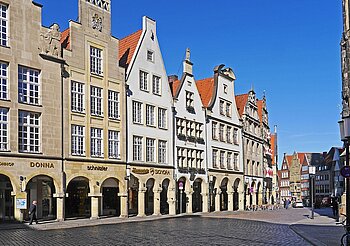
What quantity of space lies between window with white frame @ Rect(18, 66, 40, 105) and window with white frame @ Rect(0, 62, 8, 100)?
982 millimetres

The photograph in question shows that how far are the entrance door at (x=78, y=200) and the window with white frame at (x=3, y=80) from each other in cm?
1058

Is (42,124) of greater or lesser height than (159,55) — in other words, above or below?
below

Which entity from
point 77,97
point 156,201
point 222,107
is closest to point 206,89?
point 222,107

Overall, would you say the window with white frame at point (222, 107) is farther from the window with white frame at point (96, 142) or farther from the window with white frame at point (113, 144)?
the window with white frame at point (96, 142)

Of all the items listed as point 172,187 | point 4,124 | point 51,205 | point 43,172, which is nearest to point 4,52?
point 4,124

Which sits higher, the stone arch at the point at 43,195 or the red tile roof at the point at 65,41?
the red tile roof at the point at 65,41

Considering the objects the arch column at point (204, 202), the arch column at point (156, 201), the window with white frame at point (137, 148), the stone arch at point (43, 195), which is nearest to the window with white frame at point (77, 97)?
the stone arch at point (43, 195)

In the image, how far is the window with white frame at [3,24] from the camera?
A: 33250mm

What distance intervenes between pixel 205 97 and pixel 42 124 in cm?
2609

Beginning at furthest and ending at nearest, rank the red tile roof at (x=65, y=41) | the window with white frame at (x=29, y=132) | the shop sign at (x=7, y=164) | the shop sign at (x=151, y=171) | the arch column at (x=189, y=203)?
1. the arch column at (x=189, y=203)
2. the shop sign at (x=151, y=171)
3. the red tile roof at (x=65, y=41)
4. the window with white frame at (x=29, y=132)
5. the shop sign at (x=7, y=164)

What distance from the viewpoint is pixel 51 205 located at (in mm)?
39500

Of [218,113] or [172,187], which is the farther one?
[218,113]

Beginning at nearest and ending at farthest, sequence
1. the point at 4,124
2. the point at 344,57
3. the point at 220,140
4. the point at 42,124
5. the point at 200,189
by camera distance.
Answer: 1. the point at 4,124
2. the point at 42,124
3. the point at 344,57
4. the point at 200,189
5. the point at 220,140

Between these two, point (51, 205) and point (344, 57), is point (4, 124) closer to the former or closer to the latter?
point (51, 205)
